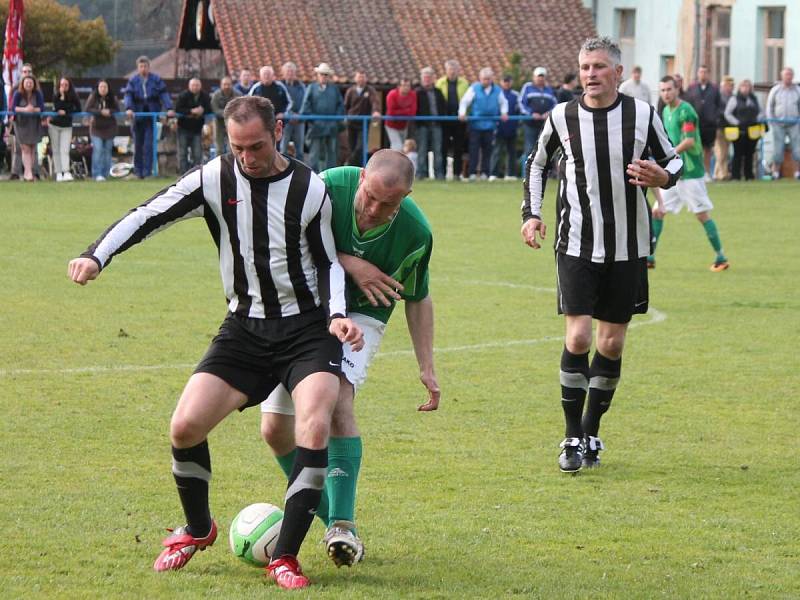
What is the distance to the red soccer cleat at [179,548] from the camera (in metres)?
5.63

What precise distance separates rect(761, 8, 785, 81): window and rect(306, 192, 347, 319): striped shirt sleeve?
118 feet

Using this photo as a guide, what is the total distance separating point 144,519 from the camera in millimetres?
6348

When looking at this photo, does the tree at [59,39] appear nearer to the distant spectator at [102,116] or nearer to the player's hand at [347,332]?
the distant spectator at [102,116]

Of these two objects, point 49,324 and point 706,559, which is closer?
point 706,559

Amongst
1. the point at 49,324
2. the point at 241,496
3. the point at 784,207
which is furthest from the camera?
the point at 784,207

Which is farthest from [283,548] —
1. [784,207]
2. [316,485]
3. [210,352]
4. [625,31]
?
[625,31]

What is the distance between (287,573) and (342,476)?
1.74 feet

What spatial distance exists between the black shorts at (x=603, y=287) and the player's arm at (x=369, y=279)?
1.92 m

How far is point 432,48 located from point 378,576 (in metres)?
38.9

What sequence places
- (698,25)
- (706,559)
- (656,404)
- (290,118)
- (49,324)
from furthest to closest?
(698,25) → (290,118) → (49,324) → (656,404) → (706,559)

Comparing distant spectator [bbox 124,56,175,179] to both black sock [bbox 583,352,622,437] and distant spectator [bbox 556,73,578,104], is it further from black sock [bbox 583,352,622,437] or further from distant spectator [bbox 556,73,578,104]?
black sock [bbox 583,352,622,437]

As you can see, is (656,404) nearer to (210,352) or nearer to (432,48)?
(210,352)

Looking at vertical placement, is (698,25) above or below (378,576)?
above

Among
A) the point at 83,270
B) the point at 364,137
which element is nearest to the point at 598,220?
the point at 83,270
